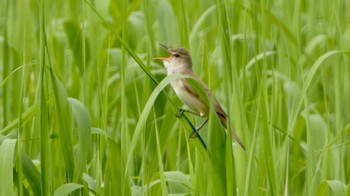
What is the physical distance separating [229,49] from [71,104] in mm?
603

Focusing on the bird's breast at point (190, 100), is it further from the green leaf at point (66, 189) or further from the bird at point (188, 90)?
the green leaf at point (66, 189)

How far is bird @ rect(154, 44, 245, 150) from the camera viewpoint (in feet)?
9.49

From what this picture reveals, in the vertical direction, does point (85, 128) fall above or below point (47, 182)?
above

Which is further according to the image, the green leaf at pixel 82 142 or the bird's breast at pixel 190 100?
the bird's breast at pixel 190 100

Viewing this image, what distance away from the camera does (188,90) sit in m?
3.26

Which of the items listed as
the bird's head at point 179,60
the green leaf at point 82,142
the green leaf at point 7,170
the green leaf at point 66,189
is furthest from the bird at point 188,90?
the green leaf at point 7,170

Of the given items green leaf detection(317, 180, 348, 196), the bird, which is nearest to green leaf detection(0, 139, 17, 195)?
the bird

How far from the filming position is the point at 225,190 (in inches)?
98.1

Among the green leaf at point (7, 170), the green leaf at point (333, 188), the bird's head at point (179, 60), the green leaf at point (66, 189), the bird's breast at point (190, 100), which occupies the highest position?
the bird's head at point (179, 60)

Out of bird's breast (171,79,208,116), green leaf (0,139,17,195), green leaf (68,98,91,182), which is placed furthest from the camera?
bird's breast (171,79,208,116)

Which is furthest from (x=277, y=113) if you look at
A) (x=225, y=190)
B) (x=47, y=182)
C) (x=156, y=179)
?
(x=47, y=182)

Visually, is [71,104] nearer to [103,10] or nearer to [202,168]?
[202,168]

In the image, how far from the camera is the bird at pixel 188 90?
2.89 meters

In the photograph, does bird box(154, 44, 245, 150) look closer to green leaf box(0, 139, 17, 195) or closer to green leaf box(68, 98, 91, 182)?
green leaf box(68, 98, 91, 182)
